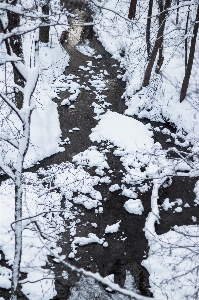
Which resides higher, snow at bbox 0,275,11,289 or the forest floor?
the forest floor

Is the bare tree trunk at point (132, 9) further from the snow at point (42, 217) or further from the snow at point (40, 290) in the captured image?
the snow at point (40, 290)

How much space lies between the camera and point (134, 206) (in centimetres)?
959

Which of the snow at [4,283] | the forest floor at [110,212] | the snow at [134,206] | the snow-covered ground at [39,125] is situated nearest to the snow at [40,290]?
the forest floor at [110,212]

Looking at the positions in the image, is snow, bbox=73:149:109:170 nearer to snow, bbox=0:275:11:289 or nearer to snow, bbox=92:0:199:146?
snow, bbox=92:0:199:146

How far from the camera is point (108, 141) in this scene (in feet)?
39.2

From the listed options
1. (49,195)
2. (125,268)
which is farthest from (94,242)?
(49,195)

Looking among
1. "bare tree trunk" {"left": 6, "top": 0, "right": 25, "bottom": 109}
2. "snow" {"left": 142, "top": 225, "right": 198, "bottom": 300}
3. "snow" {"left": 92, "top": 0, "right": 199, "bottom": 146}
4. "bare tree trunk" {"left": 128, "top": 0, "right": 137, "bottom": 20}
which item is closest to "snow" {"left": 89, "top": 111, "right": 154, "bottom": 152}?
"snow" {"left": 92, "top": 0, "right": 199, "bottom": 146}

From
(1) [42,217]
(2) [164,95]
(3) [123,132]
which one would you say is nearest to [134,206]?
(1) [42,217]

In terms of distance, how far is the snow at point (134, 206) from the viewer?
952cm

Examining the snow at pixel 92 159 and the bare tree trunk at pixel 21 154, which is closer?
the bare tree trunk at pixel 21 154

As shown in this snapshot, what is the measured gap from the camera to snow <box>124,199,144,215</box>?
9516 mm

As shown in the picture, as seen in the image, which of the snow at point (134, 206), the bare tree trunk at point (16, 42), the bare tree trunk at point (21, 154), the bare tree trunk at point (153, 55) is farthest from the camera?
the bare tree trunk at point (153, 55)

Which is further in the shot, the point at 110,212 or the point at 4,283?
the point at 110,212

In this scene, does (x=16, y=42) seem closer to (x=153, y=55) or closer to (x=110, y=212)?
(x=153, y=55)
